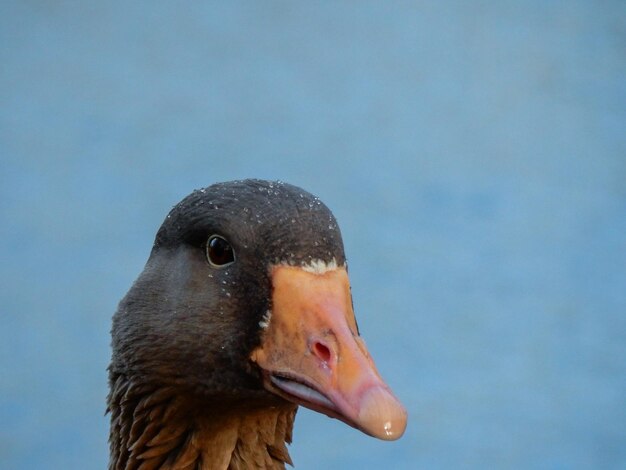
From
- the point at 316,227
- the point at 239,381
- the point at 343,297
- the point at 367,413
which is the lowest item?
the point at 367,413

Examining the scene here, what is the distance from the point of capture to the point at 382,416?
1.12m

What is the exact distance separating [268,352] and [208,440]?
0.28 m

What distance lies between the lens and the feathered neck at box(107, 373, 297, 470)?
1.51 metres

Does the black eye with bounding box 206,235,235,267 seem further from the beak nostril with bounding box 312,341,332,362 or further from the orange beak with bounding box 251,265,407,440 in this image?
the beak nostril with bounding box 312,341,332,362

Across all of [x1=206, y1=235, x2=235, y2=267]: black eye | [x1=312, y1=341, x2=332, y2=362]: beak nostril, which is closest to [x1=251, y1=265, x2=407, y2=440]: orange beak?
[x1=312, y1=341, x2=332, y2=362]: beak nostril

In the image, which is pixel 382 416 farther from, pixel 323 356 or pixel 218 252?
pixel 218 252

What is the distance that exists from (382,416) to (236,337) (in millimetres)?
354

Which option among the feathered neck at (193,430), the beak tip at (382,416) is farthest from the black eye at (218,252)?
the beak tip at (382,416)

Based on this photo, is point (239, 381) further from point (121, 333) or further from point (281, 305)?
point (121, 333)

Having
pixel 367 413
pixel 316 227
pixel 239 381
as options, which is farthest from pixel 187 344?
pixel 367 413

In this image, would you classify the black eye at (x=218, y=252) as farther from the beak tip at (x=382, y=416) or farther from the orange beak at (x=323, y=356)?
the beak tip at (x=382, y=416)

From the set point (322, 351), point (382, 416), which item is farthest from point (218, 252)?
point (382, 416)

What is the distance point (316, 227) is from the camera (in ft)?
4.67

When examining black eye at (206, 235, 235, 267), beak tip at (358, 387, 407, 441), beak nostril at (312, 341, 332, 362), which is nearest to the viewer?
beak tip at (358, 387, 407, 441)
